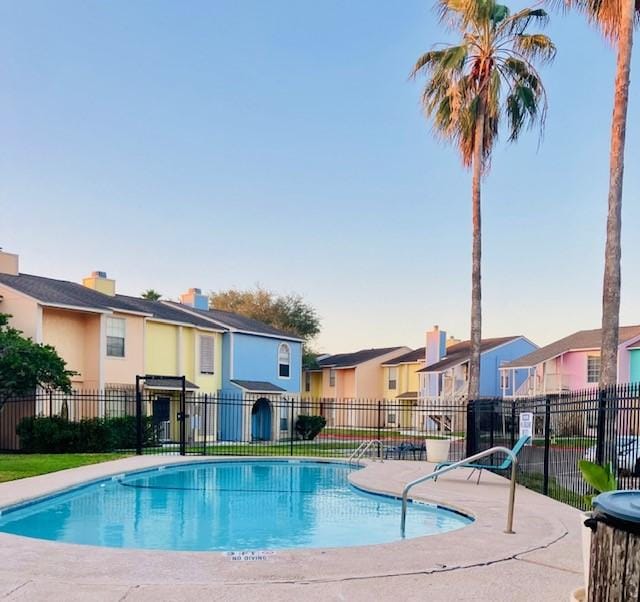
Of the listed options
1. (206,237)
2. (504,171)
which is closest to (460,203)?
(504,171)

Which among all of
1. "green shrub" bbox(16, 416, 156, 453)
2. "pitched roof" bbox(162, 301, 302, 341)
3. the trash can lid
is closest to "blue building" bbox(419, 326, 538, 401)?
"pitched roof" bbox(162, 301, 302, 341)

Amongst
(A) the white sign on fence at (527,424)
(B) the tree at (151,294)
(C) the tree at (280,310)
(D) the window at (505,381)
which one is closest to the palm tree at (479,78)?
(A) the white sign on fence at (527,424)

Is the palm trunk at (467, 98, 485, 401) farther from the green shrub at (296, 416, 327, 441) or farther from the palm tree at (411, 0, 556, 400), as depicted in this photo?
the green shrub at (296, 416, 327, 441)

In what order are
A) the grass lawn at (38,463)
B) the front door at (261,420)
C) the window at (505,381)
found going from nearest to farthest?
the grass lawn at (38,463), the front door at (261,420), the window at (505,381)

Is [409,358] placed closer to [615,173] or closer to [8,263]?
[8,263]

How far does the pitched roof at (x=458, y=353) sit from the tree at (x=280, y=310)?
13.0m

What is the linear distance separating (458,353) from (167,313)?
74.0ft

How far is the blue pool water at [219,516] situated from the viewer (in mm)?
9547

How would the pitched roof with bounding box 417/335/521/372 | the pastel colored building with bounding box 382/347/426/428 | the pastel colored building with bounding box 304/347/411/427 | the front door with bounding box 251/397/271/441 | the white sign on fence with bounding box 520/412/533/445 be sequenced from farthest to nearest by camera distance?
the pastel colored building with bounding box 304/347/411/427 → the pastel colored building with bounding box 382/347/426/428 → the pitched roof with bounding box 417/335/521/372 → the front door with bounding box 251/397/271/441 → the white sign on fence with bounding box 520/412/533/445

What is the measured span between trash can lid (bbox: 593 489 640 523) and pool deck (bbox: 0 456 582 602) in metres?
2.46

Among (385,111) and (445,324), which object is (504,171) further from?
(445,324)

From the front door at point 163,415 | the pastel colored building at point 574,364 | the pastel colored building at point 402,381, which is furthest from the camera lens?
the pastel colored building at point 402,381

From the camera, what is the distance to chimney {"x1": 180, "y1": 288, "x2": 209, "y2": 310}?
35344mm

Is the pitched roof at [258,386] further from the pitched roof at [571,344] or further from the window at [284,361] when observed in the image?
the pitched roof at [571,344]
